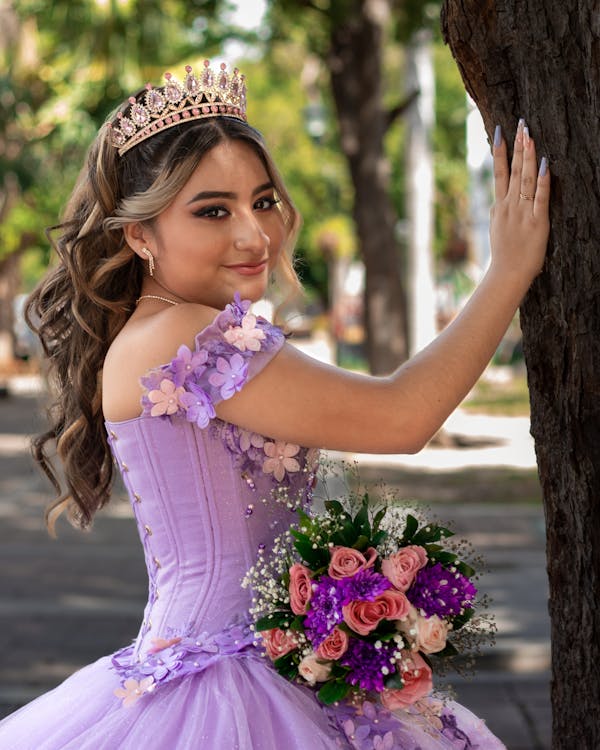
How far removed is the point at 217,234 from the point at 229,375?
1.07 feet

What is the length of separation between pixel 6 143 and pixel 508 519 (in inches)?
677

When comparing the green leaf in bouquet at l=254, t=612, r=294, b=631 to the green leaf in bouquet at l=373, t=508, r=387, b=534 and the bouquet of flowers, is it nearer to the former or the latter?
the bouquet of flowers

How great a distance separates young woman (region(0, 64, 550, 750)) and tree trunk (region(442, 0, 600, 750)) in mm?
72

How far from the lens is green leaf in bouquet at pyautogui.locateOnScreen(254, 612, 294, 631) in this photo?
7.38 feet

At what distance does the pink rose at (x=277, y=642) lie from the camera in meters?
2.24

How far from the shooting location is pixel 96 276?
2.62 metres

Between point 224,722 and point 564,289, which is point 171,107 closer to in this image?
point 564,289

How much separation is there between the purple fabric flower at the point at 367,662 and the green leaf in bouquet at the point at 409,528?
21 cm

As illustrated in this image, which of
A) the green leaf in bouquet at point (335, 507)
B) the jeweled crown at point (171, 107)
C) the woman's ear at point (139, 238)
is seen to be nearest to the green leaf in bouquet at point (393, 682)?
the green leaf in bouquet at point (335, 507)

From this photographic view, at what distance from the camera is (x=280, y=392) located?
226 centimetres

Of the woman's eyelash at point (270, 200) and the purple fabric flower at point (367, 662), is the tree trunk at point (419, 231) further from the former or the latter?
the purple fabric flower at point (367, 662)

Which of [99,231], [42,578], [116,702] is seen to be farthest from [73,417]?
[42,578]

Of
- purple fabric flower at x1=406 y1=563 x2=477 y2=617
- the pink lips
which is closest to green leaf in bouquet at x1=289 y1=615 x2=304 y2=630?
purple fabric flower at x1=406 y1=563 x2=477 y2=617

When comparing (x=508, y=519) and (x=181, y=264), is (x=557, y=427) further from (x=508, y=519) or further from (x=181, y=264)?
(x=508, y=519)
